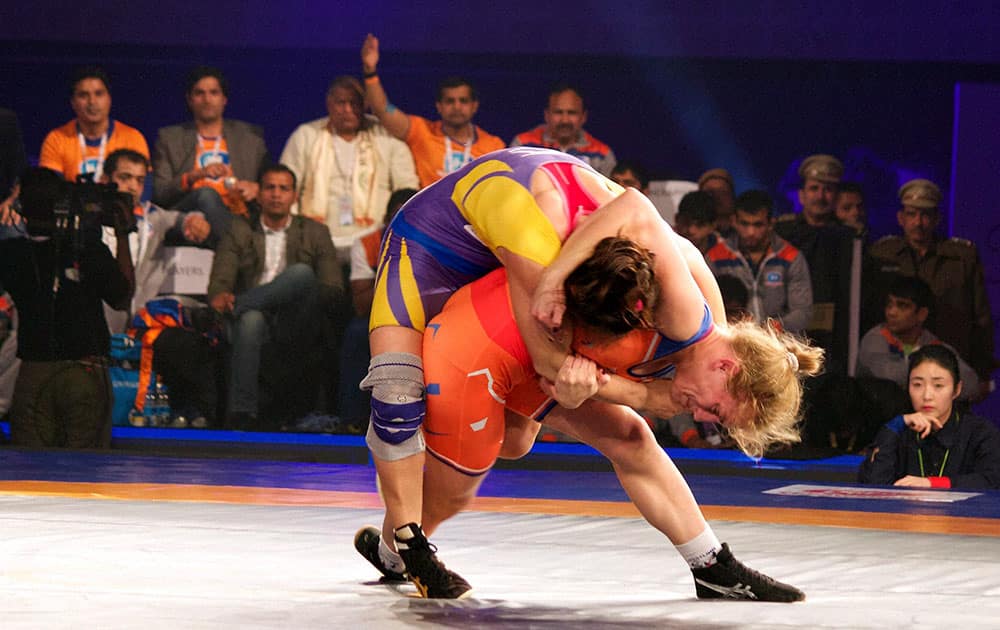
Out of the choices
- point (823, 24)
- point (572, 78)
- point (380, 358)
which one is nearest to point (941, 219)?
point (823, 24)

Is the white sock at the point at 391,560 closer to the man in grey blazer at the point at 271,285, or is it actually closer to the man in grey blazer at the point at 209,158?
the man in grey blazer at the point at 271,285

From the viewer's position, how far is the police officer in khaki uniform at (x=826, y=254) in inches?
261

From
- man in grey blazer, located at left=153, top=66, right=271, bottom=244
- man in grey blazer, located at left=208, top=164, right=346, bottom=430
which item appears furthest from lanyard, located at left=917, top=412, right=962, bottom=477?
man in grey blazer, located at left=153, top=66, right=271, bottom=244

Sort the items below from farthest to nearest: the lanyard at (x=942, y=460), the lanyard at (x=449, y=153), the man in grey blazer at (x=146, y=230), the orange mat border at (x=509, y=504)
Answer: the man in grey blazer at (x=146, y=230) < the lanyard at (x=449, y=153) < the lanyard at (x=942, y=460) < the orange mat border at (x=509, y=504)

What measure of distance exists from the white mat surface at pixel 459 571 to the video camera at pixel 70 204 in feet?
10.9

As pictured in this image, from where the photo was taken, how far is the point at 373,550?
9.00ft

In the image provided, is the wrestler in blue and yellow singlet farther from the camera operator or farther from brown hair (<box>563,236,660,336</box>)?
the camera operator

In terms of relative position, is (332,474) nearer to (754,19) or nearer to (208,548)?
(208,548)

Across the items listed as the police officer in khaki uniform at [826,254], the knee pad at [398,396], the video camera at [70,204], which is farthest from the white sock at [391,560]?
the video camera at [70,204]

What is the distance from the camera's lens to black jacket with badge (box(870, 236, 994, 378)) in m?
6.58

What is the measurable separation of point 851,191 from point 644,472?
4.43 metres

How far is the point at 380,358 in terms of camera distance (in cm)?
261

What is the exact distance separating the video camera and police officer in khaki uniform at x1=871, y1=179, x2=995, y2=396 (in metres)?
3.68

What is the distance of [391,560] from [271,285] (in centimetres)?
440
